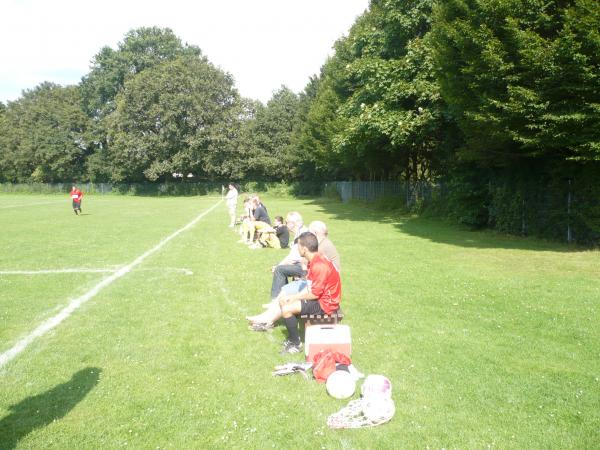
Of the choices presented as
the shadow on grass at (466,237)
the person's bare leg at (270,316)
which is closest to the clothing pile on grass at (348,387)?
the person's bare leg at (270,316)

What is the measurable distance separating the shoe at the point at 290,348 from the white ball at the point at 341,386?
1205mm

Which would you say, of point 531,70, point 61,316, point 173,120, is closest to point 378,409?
point 61,316

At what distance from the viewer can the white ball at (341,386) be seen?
4.78m

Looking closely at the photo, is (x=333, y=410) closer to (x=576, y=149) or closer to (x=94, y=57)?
(x=576, y=149)

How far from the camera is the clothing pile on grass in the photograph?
4277 millimetres

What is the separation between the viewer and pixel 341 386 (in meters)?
4.78

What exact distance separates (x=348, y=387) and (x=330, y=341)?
78 centimetres

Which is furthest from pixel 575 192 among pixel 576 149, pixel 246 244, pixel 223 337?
pixel 223 337

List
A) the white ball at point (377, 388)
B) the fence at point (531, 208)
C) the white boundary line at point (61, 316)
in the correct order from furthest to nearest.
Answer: the fence at point (531, 208), the white boundary line at point (61, 316), the white ball at point (377, 388)

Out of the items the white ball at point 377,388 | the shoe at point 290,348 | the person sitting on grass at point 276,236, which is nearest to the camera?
the white ball at point 377,388

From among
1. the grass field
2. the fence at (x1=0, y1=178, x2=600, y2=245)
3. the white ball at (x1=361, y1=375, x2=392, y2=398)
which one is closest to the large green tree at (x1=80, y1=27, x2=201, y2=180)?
the fence at (x1=0, y1=178, x2=600, y2=245)

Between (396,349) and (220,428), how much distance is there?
2.68m

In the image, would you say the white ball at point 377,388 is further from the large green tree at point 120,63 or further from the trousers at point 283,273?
the large green tree at point 120,63

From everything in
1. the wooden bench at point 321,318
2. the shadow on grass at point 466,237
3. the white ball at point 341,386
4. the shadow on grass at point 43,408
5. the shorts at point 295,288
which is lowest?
the shadow on grass at point 466,237
